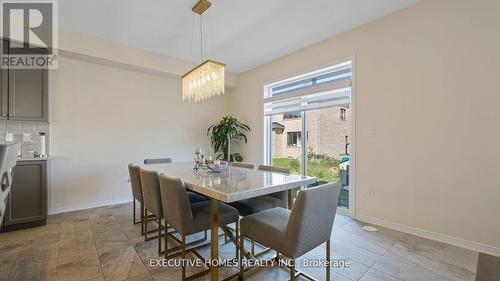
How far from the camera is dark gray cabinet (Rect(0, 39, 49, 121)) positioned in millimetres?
2713

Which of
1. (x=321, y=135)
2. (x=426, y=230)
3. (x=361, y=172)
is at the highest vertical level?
(x=321, y=135)

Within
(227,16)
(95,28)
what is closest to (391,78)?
(227,16)

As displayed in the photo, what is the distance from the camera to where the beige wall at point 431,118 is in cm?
215

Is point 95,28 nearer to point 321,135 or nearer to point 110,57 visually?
point 110,57

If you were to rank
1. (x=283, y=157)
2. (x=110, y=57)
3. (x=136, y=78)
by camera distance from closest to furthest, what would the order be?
(x=110, y=57)
(x=136, y=78)
(x=283, y=157)

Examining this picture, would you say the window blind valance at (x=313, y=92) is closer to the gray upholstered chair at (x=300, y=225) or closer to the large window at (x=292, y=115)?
the large window at (x=292, y=115)

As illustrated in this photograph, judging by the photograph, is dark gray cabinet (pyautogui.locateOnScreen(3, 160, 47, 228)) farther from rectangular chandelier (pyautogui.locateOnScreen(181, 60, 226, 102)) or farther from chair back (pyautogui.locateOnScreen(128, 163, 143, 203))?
rectangular chandelier (pyautogui.locateOnScreen(181, 60, 226, 102))

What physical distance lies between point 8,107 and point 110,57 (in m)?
1.42

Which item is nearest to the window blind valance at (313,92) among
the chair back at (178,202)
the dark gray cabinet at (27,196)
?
the chair back at (178,202)

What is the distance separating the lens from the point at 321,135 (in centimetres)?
371

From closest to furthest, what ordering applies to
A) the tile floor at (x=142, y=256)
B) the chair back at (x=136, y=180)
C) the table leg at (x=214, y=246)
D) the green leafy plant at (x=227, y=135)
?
the table leg at (x=214, y=246), the tile floor at (x=142, y=256), the chair back at (x=136, y=180), the green leafy plant at (x=227, y=135)

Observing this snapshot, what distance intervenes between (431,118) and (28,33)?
17.0 feet

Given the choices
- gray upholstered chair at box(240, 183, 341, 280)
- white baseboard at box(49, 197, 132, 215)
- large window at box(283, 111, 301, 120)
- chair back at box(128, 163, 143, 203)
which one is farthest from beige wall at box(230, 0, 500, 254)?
white baseboard at box(49, 197, 132, 215)

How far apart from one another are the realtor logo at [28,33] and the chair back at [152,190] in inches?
96.2
